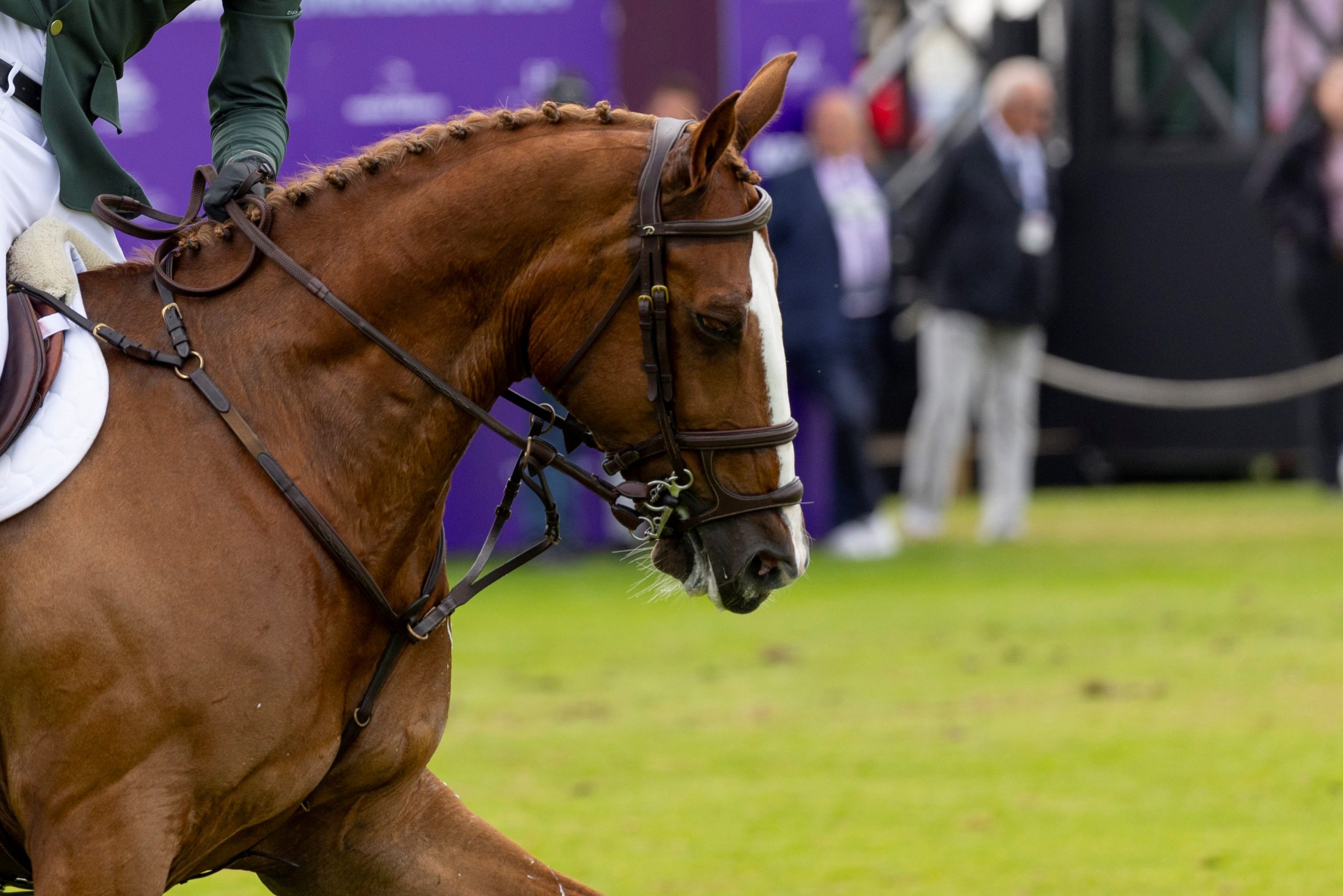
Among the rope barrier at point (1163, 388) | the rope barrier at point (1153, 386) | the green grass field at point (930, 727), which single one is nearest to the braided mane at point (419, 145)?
the green grass field at point (930, 727)

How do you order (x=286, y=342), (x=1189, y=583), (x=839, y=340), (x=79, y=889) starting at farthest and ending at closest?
(x=839, y=340), (x=1189, y=583), (x=286, y=342), (x=79, y=889)

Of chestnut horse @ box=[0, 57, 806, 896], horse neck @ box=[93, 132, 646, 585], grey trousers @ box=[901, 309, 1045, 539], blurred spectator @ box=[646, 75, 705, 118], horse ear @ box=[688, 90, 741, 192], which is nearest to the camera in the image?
chestnut horse @ box=[0, 57, 806, 896]

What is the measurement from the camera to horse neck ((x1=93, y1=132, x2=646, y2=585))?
3.32 m

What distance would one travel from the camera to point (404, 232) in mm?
3373

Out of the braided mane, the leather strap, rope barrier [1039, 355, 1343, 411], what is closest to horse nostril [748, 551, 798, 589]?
the braided mane

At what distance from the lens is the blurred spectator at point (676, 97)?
976 centimetres

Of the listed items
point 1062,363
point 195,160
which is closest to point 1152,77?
point 1062,363

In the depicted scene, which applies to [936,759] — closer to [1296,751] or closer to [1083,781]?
[1083,781]

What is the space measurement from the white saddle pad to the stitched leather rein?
38 millimetres

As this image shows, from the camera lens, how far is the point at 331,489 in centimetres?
331

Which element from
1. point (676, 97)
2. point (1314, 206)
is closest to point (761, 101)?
point (676, 97)

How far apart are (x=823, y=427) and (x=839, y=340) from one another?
2.16 feet

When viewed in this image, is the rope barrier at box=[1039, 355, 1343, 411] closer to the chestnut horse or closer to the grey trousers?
the grey trousers

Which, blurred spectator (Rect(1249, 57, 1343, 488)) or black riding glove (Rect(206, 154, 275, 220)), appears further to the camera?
blurred spectator (Rect(1249, 57, 1343, 488))
